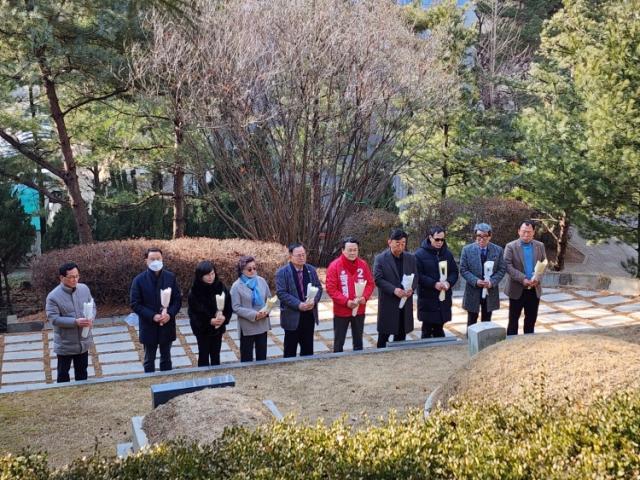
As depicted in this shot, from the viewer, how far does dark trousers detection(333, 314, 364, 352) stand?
8469 millimetres

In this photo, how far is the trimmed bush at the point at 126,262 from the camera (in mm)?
11406

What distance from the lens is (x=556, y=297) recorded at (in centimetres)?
1212

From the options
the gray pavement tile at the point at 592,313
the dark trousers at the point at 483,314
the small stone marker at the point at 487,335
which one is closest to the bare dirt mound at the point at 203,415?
the small stone marker at the point at 487,335

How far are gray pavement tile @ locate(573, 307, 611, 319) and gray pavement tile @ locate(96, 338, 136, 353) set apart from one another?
256 inches

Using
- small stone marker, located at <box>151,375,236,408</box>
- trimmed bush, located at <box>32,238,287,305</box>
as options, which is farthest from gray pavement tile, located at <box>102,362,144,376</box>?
trimmed bush, located at <box>32,238,287,305</box>

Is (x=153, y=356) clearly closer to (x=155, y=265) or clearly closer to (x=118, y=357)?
(x=155, y=265)

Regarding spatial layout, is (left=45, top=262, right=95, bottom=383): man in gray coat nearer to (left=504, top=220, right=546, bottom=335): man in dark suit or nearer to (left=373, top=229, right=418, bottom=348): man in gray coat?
(left=373, top=229, right=418, bottom=348): man in gray coat

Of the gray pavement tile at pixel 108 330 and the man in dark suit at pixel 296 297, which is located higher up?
the man in dark suit at pixel 296 297

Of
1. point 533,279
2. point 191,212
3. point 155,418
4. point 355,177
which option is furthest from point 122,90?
point 155,418

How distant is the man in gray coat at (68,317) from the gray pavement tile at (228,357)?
1.94 meters

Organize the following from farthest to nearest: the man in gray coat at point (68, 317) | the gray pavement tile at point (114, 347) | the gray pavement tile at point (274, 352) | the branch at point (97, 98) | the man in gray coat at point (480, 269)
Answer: the branch at point (97, 98), the gray pavement tile at point (114, 347), the gray pavement tile at point (274, 352), the man in gray coat at point (480, 269), the man in gray coat at point (68, 317)

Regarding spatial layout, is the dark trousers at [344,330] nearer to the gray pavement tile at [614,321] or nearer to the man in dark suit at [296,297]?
the man in dark suit at [296,297]

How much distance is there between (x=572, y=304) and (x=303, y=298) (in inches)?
215

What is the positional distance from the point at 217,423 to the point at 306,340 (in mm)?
3288
